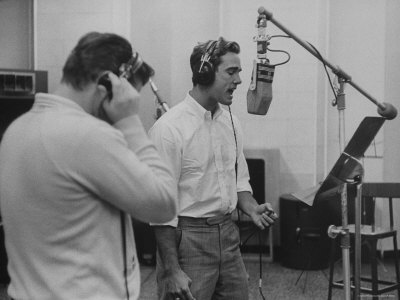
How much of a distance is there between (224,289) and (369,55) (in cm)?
368

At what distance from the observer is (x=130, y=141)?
1205mm

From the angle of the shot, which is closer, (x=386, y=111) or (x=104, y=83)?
(x=104, y=83)

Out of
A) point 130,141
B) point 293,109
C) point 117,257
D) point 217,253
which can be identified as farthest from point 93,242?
point 293,109

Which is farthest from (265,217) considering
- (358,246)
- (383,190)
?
(383,190)

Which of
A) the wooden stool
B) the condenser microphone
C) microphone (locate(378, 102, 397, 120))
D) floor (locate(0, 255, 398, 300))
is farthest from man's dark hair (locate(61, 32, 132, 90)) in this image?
floor (locate(0, 255, 398, 300))

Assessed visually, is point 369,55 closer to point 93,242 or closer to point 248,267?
point 248,267

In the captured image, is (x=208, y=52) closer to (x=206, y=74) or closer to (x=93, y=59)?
(x=206, y=74)

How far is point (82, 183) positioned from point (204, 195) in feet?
3.29

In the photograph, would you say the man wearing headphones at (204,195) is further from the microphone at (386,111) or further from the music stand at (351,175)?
the microphone at (386,111)

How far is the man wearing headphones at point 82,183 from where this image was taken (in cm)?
112

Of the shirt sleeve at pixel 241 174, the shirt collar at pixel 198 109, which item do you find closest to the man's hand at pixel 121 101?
the shirt collar at pixel 198 109

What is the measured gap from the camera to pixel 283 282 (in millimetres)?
4480

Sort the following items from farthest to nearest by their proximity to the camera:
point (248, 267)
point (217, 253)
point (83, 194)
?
point (248, 267) → point (217, 253) → point (83, 194)

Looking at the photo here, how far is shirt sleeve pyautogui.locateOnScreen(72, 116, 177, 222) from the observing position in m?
1.11
